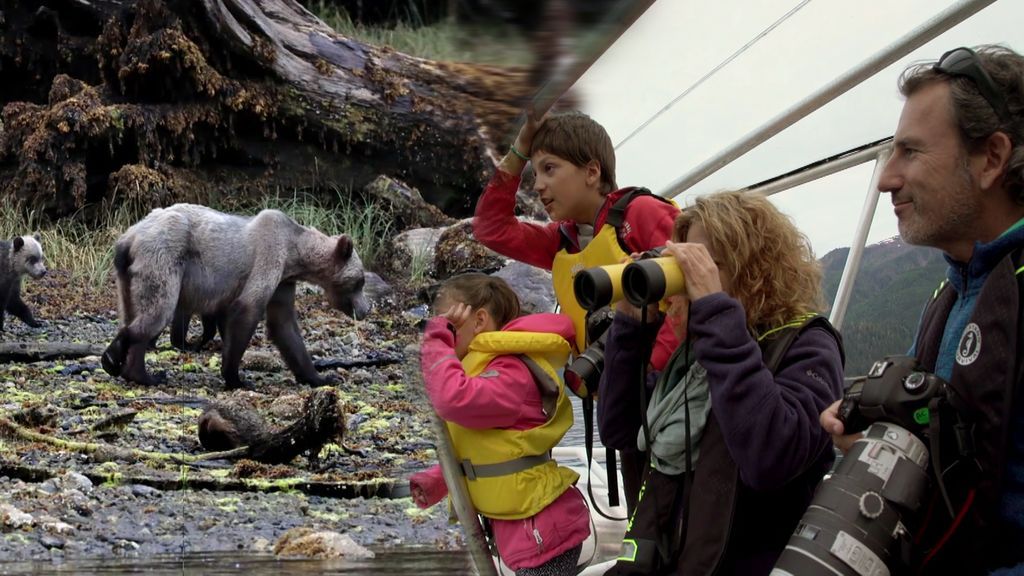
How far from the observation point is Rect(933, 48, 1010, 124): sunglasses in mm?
1355

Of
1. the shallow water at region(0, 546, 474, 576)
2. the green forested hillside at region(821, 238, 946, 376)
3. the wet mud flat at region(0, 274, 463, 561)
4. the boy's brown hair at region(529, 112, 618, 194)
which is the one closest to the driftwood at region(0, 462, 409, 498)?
the wet mud flat at region(0, 274, 463, 561)

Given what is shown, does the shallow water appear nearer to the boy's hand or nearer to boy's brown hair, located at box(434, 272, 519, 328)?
boy's brown hair, located at box(434, 272, 519, 328)

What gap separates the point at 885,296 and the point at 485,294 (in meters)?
2.84

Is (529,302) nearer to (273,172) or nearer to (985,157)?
(273,172)

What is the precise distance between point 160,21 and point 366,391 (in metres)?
1.07

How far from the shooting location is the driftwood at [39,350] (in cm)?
290

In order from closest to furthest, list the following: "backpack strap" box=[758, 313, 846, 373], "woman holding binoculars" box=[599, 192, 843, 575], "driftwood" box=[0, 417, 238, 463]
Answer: "woman holding binoculars" box=[599, 192, 843, 575], "backpack strap" box=[758, 313, 846, 373], "driftwood" box=[0, 417, 238, 463]

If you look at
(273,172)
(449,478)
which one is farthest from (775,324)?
(273,172)

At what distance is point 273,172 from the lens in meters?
2.27

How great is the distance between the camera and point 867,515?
120 centimetres

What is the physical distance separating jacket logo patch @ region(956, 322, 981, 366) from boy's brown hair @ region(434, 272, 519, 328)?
76 centimetres

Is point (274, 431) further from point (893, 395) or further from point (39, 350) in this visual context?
point (893, 395)

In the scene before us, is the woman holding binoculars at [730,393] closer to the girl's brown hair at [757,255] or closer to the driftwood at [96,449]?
the girl's brown hair at [757,255]

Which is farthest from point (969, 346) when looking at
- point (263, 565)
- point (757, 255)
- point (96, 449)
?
point (96, 449)
